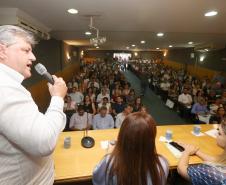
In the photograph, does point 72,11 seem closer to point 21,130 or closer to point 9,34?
point 9,34

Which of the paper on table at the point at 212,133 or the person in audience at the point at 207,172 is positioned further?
the paper on table at the point at 212,133

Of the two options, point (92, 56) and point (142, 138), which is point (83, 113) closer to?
point (142, 138)

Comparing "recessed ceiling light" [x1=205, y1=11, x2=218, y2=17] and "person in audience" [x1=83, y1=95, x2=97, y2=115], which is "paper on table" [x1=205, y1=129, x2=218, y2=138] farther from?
"person in audience" [x1=83, y1=95, x2=97, y2=115]

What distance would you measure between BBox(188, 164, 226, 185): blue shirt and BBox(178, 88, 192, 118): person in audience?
14.8ft

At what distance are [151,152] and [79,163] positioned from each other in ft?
2.64

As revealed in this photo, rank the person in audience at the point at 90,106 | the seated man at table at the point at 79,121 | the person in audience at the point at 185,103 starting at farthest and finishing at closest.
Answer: the person in audience at the point at 185,103 < the person in audience at the point at 90,106 < the seated man at table at the point at 79,121

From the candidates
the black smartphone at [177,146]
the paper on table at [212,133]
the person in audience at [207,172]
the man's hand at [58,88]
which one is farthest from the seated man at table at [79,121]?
the man's hand at [58,88]

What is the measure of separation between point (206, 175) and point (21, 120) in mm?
1263

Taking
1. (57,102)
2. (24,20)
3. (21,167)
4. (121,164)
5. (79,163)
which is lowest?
(79,163)

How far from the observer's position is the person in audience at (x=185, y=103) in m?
5.72

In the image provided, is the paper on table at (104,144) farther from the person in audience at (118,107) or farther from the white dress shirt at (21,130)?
the person in audience at (118,107)

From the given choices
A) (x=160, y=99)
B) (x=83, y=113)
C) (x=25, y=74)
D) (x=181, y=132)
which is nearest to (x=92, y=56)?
(x=160, y=99)

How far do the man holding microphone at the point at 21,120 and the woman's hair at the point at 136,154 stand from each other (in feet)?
1.43

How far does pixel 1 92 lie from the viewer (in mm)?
708
